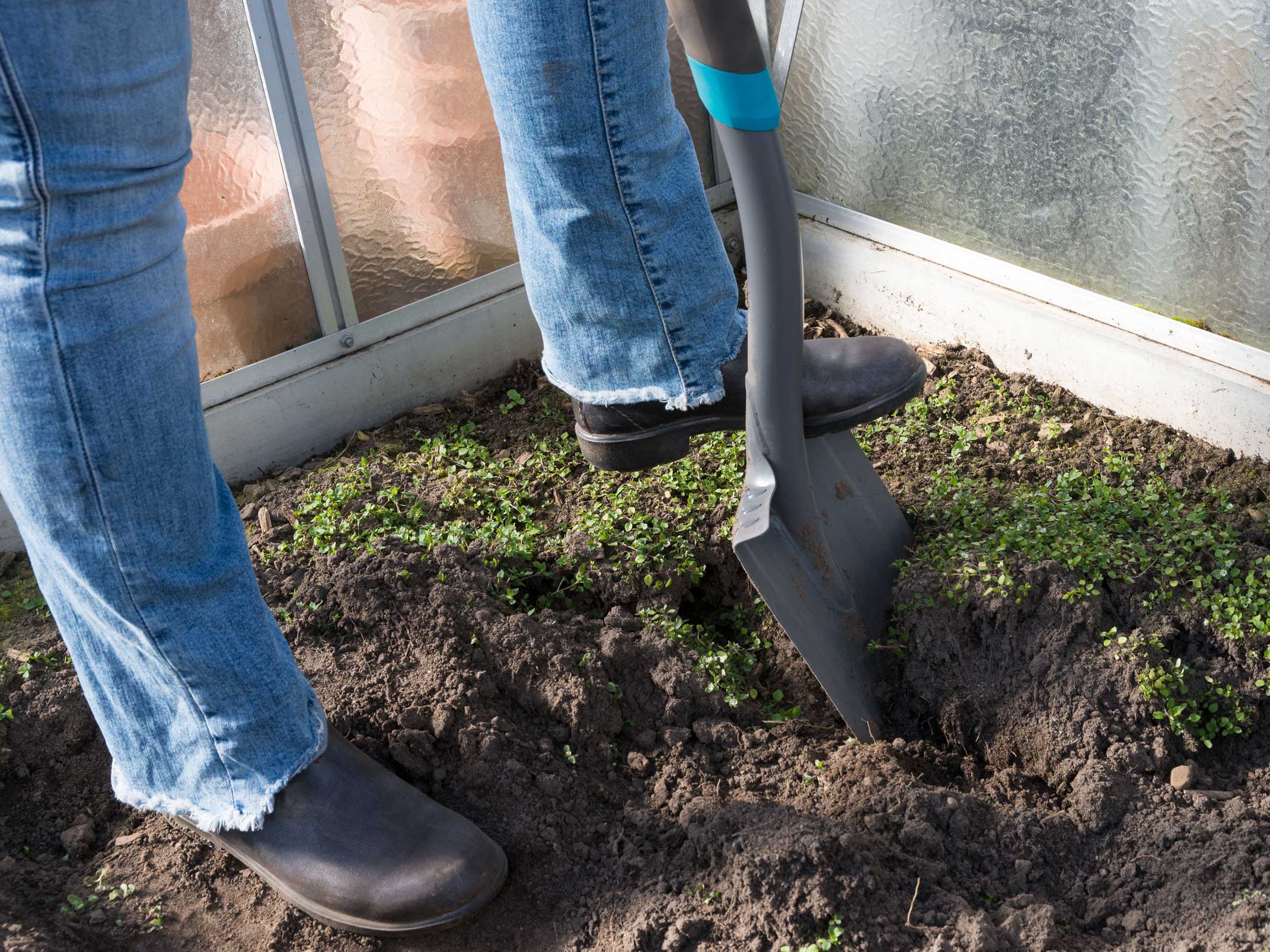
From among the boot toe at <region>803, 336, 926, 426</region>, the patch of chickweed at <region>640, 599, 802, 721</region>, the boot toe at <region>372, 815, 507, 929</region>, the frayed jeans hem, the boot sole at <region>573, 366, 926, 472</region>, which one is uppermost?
the boot toe at <region>803, 336, 926, 426</region>

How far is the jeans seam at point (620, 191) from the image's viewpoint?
5.04ft

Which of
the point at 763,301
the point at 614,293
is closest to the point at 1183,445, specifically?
the point at 763,301

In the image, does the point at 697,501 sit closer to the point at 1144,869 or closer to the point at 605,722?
the point at 605,722

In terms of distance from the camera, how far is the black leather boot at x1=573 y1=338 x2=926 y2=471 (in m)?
1.77

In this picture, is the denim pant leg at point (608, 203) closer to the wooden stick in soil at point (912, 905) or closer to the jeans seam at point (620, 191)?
the jeans seam at point (620, 191)

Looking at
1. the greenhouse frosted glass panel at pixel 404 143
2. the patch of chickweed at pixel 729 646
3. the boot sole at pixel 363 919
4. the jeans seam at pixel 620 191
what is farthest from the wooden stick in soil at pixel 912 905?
the greenhouse frosted glass panel at pixel 404 143

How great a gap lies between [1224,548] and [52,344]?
5.77ft

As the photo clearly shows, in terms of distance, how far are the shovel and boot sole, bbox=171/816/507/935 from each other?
60 cm

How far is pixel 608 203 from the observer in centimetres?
164

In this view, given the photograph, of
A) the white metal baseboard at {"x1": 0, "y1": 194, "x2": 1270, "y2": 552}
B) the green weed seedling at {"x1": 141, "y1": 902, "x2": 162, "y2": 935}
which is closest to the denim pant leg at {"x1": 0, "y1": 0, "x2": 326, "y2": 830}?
the green weed seedling at {"x1": 141, "y1": 902, "x2": 162, "y2": 935}

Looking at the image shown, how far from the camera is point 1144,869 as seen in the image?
1.52m

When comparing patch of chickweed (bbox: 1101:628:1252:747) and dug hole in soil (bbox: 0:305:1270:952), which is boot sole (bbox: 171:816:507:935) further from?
patch of chickweed (bbox: 1101:628:1252:747)

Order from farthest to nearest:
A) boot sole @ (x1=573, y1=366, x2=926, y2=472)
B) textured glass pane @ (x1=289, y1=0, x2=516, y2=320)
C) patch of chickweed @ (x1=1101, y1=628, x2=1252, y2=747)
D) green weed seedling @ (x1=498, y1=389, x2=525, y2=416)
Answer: green weed seedling @ (x1=498, y1=389, x2=525, y2=416) → textured glass pane @ (x1=289, y1=0, x2=516, y2=320) → boot sole @ (x1=573, y1=366, x2=926, y2=472) → patch of chickweed @ (x1=1101, y1=628, x2=1252, y2=747)

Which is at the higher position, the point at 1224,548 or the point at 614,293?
the point at 614,293
